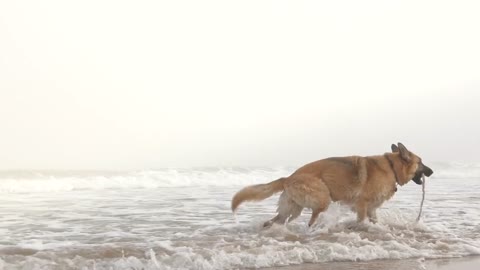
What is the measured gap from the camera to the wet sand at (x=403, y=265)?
4960 millimetres

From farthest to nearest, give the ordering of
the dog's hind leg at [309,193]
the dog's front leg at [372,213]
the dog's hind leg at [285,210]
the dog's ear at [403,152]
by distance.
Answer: the dog's ear at [403,152] → the dog's front leg at [372,213] → the dog's hind leg at [285,210] → the dog's hind leg at [309,193]

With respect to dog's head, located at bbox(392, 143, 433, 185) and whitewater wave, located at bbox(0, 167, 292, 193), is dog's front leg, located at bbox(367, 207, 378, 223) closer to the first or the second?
dog's head, located at bbox(392, 143, 433, 185)

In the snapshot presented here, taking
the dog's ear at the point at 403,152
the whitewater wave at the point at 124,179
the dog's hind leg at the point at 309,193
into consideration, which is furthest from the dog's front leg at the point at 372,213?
the whitewater wave at the point at 124,179

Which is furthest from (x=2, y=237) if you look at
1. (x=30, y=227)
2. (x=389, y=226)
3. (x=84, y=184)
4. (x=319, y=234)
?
(x=84, y=184)

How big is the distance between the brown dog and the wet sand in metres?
1.82

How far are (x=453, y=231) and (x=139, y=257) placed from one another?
4.46 m

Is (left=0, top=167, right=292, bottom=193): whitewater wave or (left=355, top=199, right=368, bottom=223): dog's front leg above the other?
(left=0, top=167, right=292, bottom=193): whitewater wave

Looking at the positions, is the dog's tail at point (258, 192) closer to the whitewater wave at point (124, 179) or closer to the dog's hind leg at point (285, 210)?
the dog's hind leg at point (285, 210)

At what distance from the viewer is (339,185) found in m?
7.30

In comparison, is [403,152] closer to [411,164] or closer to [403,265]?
[411,164]

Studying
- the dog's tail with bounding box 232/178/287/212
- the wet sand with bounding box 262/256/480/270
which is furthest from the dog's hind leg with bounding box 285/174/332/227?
the wet sand with bounding box 262/256/480/270

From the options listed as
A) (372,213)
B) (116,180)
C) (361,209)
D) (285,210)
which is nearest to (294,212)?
(285,210)

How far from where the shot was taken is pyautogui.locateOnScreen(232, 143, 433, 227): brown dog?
708 centimetres

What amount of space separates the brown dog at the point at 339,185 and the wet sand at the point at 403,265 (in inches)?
71.6
